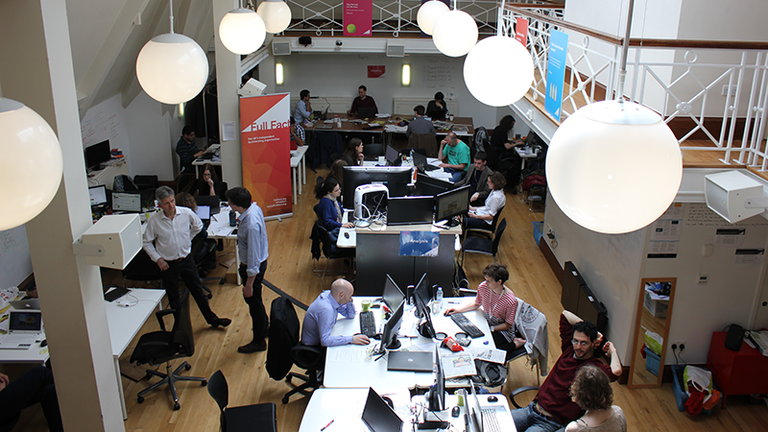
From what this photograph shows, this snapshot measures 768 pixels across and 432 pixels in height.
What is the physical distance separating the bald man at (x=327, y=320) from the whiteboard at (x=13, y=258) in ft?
11.2

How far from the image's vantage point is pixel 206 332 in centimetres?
636

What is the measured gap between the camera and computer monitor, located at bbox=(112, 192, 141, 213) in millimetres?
7203

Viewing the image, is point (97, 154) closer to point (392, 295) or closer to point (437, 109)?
point (392, 295)

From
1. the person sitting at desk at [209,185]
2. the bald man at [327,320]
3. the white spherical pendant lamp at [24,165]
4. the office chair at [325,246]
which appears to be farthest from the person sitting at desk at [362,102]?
the white spherical pendant lamp at [24,165]

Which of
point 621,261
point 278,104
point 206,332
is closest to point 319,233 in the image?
point 206,332

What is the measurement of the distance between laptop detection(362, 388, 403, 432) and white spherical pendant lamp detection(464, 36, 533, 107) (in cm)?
213

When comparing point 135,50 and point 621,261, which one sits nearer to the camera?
point 621,261

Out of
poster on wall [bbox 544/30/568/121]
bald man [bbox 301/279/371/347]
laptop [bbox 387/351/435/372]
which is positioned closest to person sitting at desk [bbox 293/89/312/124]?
poster on wall [bbox 544/30/568/121]

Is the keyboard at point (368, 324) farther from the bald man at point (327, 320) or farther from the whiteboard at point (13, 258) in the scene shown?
the whiteboard at point (13, 258)

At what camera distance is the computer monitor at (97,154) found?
8461 mm

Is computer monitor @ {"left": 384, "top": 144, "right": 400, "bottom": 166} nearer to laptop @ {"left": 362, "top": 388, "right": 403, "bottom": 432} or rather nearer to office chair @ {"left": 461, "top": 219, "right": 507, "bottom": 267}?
office chair @ {"left": 461, "top": 219, "right": 507, "bottom": 267}

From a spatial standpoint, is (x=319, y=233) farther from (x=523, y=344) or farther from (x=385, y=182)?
(x=523, y=344)

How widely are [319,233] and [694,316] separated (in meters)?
4.28

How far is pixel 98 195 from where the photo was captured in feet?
24.6
